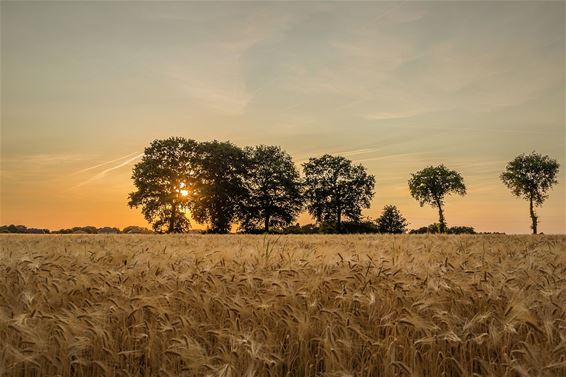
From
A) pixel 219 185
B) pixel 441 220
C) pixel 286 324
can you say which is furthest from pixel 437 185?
pixel 286 324

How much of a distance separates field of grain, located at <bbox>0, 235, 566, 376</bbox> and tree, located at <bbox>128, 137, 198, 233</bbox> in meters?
49.8

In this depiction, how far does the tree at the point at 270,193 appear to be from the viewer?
5947 cm

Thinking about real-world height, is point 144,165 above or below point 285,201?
above

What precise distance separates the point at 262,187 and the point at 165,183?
13.7 m

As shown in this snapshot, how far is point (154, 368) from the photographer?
10.6 ft

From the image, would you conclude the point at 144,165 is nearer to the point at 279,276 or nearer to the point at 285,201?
the point at 285,201

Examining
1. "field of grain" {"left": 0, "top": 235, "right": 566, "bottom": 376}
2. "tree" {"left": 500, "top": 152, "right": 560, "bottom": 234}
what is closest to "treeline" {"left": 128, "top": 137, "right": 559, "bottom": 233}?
"tree" {"left": 500, "top": 152, "right": 560, "bottom": 234}

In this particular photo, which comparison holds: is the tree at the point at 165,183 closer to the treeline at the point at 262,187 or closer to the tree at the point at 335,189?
the treeline at the point at 262,187

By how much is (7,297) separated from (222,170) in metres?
54.3

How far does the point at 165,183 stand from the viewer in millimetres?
55719

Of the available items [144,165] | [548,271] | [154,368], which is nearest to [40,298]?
[154,368]

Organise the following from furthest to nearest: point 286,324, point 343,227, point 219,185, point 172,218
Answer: point 343,227 < point 219,185 < point 172,218 < point 286,324

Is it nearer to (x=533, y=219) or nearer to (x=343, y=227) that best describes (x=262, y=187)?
(x=343, y=227)

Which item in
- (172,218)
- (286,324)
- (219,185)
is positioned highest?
(219,185)
